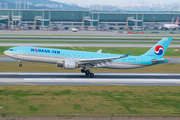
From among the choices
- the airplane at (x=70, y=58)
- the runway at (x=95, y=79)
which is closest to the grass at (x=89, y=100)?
the runway at (x=95, y=79)

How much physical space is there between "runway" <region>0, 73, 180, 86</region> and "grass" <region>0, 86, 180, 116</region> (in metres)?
2.80

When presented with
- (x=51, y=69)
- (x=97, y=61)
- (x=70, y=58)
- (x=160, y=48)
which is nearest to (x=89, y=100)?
(x=97, y=61)

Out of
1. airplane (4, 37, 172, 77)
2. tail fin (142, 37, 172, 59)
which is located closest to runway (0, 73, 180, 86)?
airplane (4, 37, 172, 77)

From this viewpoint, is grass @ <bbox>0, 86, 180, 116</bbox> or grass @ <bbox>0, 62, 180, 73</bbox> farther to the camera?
grass @ <bbox>0, 62, 180, 73</bbox>

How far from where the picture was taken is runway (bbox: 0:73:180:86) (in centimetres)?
4094

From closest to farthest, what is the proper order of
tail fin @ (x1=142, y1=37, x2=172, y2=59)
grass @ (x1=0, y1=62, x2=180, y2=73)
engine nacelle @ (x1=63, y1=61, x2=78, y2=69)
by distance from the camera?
engine nacelle @ (x1=63, y1=61, x2=78, y2=69) → tail fin @ (x1=142, y1=37, x2=172, y2=59) → grass @ (x1=0, y1=62, x2=180, y2=73)

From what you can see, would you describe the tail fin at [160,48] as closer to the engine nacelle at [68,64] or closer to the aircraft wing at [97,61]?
the aircraft wing at [97,61]

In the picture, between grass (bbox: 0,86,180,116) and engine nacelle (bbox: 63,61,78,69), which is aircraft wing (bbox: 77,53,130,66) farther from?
grass (bbox: 0,86,180,116)

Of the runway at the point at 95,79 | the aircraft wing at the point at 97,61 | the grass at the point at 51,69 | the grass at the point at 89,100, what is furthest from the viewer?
the grass at the point at 51,69

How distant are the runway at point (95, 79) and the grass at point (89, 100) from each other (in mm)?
2804

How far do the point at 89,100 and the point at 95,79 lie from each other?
12.8 metres

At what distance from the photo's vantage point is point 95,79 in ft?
145

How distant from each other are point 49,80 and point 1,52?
3663 cm

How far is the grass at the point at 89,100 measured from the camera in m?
27.5
